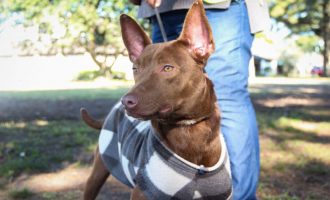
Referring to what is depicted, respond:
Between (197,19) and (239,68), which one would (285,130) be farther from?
(197,19)

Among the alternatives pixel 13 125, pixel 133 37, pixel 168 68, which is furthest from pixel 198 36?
pixel 13 125

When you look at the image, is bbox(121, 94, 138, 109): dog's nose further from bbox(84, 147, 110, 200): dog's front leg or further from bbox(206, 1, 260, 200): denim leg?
bbox(84, 147, 110, 200): dog's front leg

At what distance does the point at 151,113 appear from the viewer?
2.23 meters

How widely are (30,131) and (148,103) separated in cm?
557

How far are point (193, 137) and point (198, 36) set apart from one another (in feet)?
1.60

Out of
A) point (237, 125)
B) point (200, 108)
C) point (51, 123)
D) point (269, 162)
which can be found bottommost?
point (51, 123)

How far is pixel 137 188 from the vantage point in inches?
98.7

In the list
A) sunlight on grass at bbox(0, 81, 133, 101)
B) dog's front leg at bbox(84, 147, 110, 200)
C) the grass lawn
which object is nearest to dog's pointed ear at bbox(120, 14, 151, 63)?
dog's front leg at bbox(84, 147, 110, 200)

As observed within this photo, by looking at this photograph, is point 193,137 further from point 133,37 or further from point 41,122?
point 41,122

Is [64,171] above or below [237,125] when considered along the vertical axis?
below

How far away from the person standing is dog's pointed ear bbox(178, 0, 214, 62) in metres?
0.55

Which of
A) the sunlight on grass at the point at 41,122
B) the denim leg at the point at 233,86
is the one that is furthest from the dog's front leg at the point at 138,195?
the sunlight on grass at the point at 41,122

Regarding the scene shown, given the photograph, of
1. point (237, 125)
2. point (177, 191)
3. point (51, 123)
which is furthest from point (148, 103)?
point (51, 123)

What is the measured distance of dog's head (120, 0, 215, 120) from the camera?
2.23 meters
